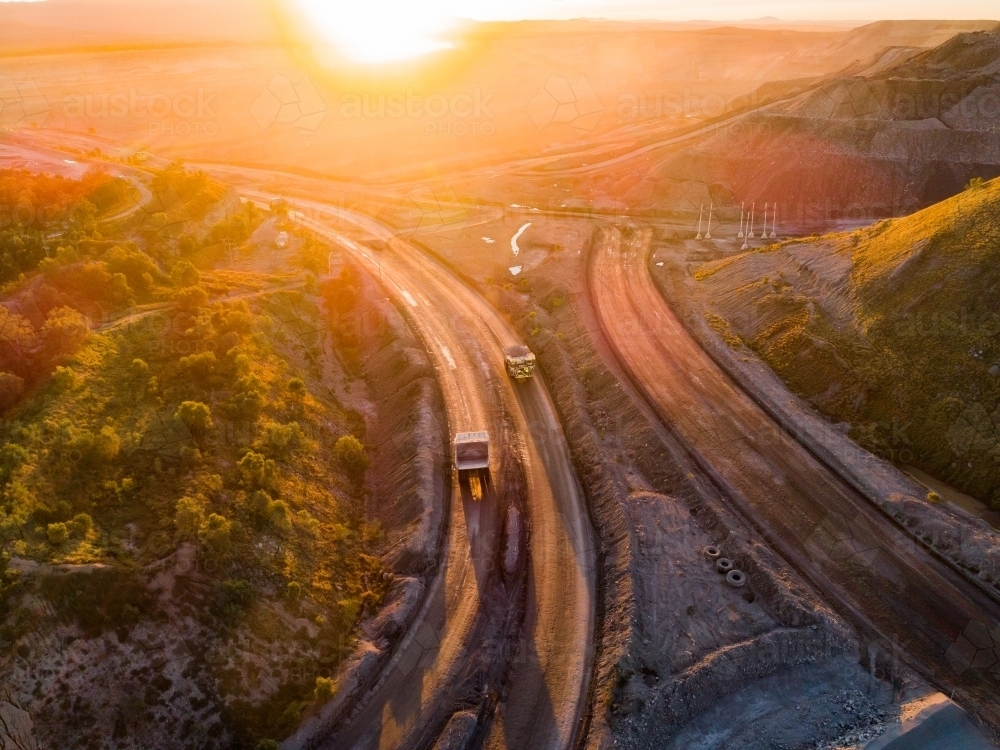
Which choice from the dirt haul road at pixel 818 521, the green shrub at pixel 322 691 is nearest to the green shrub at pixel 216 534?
the green shrub at pixel 322 691

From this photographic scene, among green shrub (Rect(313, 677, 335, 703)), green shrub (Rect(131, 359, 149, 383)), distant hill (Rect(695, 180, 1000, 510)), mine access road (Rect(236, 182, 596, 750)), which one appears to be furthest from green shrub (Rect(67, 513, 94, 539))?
distant hill (Rect(695, 180, 1000, 510))

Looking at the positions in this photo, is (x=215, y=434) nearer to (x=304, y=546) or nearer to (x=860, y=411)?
(x=304, y=546)

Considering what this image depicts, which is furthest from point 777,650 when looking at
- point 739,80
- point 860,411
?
point 739,80

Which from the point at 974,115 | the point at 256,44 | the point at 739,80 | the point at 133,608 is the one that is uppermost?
the point at 256,44

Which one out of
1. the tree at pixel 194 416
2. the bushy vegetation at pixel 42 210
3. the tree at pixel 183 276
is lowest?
the tree at pixel 194 416

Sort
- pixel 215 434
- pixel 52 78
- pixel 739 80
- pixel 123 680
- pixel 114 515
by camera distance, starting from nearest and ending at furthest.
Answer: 1. pixel 123 680
2. pixel 114 515
3. pixel 215 434
4. pixel 52 78
5. pixel 739 80

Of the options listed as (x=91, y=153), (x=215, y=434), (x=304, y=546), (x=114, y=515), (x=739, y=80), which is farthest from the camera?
(x=739, y=80)

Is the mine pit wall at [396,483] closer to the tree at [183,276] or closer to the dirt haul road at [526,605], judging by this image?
the dirt haul road at [526,605]
